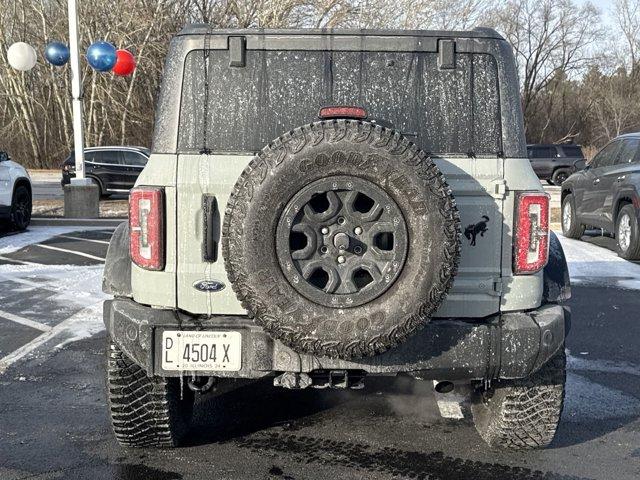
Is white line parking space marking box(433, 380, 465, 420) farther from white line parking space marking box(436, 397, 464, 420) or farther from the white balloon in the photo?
the white balloon

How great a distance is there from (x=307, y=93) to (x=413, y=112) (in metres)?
0.51

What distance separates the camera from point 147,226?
325cm

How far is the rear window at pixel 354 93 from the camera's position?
333 centimetres

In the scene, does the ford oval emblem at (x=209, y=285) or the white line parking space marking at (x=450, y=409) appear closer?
the ford oval emblem at (x=209, y=285)

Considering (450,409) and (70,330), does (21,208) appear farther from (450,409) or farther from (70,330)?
(450,409)

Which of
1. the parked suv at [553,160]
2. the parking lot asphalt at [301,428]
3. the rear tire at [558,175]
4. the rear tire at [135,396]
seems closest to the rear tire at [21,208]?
the parking lot asphalt at [301,428]

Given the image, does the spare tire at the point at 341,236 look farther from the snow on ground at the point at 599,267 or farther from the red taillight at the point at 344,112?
the snow on ground at the point at 599,267

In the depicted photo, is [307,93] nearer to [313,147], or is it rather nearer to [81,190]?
[313,147]

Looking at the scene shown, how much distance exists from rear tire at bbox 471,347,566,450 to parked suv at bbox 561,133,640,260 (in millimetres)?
6847

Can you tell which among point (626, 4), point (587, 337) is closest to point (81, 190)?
point (587, 337)

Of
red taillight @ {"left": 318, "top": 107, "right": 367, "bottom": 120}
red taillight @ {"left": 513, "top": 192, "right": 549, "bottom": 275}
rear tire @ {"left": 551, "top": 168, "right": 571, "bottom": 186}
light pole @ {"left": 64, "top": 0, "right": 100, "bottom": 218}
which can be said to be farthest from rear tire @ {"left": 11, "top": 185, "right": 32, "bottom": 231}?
rear tire @ {"left": 551, "top": 168, "right": 571, "bottom": 186}

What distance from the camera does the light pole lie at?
1412 centimetres

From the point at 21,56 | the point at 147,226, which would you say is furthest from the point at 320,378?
the point at 21,56

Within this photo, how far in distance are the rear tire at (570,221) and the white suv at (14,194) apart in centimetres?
939
